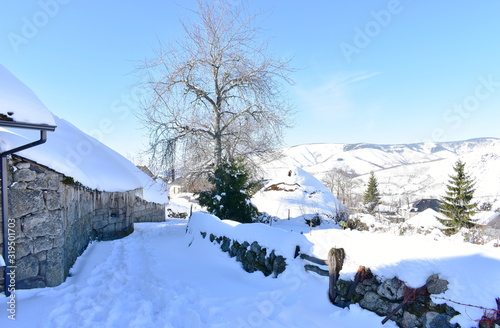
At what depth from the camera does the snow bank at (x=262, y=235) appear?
4697 mm

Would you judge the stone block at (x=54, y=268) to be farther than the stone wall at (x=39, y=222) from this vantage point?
Yes

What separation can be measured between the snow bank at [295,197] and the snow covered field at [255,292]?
9.48m

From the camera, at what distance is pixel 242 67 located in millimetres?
12477

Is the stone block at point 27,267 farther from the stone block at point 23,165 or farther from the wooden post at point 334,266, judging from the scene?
the wooden post at point 334,266

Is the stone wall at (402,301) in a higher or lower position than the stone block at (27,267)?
lower

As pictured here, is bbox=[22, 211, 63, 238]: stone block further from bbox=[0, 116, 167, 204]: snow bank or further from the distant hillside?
the distant hillside

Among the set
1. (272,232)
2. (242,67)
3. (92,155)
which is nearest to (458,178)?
(242,67)

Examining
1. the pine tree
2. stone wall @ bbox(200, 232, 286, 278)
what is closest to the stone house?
stone wall @ bbox(200, 232, 286, 278)

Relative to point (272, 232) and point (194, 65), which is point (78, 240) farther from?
point (194, 65)

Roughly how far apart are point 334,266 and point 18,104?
489 cm

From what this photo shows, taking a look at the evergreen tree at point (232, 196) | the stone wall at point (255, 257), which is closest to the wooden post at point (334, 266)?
the stone wall at point (255, 257)

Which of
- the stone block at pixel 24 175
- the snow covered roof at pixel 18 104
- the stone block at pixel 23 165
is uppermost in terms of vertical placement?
the snow covered roof at pixel 18 104

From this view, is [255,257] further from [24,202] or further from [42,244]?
[24,202]

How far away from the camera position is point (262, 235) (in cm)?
535
